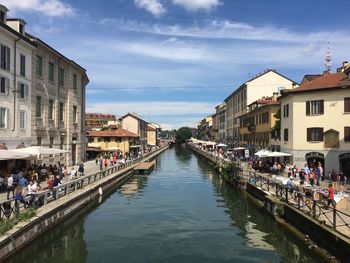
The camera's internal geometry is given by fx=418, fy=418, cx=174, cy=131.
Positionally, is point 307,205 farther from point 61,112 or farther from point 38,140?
point 61,112

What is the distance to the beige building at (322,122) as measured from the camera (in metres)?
38.8

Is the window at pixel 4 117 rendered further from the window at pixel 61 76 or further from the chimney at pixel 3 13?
the window at pixel 61 76

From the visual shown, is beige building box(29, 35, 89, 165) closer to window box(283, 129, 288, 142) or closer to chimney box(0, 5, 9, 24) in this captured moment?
chimney box(0, 5, 9, 24)

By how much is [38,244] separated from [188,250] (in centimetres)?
721

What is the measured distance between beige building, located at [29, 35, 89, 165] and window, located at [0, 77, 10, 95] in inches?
213

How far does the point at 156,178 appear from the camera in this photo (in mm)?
54500

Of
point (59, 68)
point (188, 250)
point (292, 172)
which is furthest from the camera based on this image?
point (59, 68)


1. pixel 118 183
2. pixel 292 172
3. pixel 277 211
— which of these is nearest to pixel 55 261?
pixel 277 211

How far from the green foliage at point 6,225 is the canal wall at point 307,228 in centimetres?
1344

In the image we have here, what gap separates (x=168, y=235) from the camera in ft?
74.9

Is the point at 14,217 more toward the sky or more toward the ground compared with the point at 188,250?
more toward the sky

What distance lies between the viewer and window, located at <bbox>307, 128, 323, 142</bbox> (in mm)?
40000

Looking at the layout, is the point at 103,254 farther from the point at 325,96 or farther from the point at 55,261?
the point at 325,96

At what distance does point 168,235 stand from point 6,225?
344 inches
